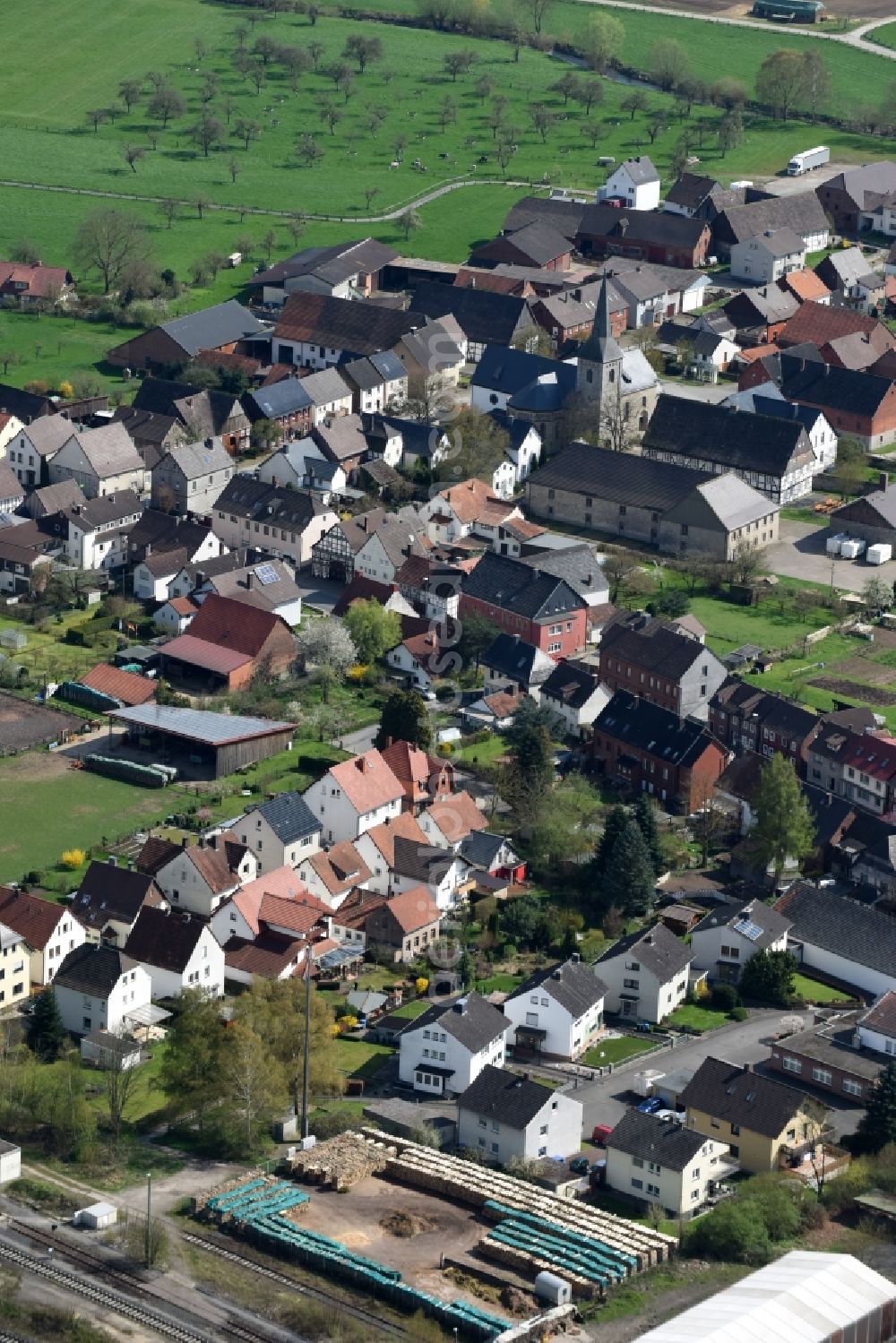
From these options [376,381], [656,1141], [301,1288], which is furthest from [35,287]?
[301,1288]

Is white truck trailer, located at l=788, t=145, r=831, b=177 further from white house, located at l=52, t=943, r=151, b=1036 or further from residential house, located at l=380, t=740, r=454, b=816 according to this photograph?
white house, located at l=52, t=943, r=151, b=1036

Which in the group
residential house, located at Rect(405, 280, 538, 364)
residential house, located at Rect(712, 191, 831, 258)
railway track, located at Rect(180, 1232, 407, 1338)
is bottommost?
railway track, located at Rect(180, 1232, 407, 1338)

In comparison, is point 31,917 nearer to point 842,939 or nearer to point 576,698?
point 842,939

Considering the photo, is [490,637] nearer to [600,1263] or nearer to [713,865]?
[713,865]

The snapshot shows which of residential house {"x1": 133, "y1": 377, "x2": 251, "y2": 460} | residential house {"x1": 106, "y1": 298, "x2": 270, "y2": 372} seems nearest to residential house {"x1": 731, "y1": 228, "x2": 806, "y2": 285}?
residential house {"x1": 106, "y1": 298, "x2": 270, "y2": 372}

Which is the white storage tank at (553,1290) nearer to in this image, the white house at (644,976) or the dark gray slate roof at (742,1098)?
the dark gray slate roof at (742,1098)

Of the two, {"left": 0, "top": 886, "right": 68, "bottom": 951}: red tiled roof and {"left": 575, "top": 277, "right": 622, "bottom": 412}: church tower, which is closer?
{"left": 0, "top": 886, "right": 68, "bottom": 951}: red tiled roof
